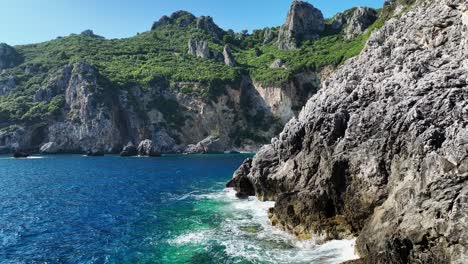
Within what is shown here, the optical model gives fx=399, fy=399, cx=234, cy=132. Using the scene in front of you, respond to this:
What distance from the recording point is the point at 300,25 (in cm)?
17888

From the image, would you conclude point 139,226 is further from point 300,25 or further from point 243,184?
point 300,25

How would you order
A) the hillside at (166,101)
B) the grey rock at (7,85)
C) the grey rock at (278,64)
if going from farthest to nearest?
the grey rock at (7,85) → the grey rock at (278,64) → the hillside at (166,101)

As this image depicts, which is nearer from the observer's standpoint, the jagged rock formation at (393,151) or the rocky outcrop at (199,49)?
the jagged rock formation at (393,151)

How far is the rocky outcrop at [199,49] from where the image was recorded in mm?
186625

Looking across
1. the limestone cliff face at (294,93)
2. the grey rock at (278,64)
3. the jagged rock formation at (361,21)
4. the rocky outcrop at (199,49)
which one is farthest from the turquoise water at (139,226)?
the rocky outcrop at (199,49)

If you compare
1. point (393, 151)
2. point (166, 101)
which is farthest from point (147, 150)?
point (393, 151)

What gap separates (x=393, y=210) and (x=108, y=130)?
12679 cm

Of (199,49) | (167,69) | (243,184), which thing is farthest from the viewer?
(199,49)

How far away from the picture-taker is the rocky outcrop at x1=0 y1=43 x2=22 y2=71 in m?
186

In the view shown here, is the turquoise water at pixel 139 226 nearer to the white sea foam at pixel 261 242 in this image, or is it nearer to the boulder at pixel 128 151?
the white sea foam at pixel 261 242

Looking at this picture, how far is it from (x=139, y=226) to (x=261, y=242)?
12793 millimetres

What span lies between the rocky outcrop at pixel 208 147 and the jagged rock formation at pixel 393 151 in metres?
93.4

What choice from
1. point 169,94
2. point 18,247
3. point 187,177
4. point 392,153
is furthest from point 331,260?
point 169,94

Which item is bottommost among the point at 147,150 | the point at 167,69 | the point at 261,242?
the point at 261,242
